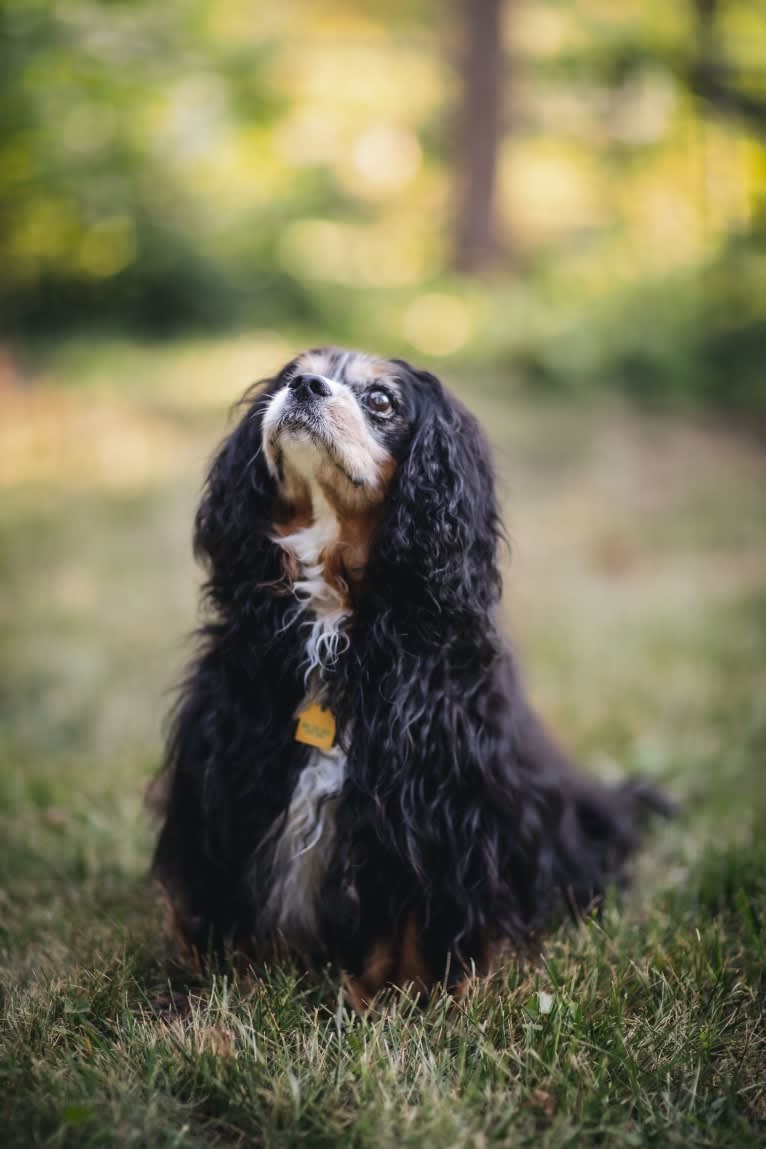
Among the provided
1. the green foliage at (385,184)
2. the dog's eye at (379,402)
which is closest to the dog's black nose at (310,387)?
the dog's eye at (379,402)

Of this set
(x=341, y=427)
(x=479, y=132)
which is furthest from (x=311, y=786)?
(x=479, y=132)

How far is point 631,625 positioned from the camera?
5961mm

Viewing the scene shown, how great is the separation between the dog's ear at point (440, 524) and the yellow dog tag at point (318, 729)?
324mm

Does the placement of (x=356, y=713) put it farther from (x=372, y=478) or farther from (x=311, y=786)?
(x=372, y=478)

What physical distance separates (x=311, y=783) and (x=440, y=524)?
0.71m

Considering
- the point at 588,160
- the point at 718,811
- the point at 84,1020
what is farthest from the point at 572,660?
the point at 588,160

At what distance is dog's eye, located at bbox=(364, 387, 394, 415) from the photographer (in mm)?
2736

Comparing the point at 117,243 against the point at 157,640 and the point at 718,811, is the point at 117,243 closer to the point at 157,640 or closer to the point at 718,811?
the point at 157,640

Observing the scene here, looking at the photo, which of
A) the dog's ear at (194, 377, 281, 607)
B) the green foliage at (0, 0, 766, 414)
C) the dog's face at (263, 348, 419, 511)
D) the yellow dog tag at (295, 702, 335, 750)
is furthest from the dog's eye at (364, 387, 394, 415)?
the green foliage at (0, 0, 766, 414)

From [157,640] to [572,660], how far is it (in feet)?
7.14

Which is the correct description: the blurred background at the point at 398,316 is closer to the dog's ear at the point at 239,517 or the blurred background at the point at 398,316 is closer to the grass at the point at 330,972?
the grass at the point at 330,972

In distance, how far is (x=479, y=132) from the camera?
12.5 meters

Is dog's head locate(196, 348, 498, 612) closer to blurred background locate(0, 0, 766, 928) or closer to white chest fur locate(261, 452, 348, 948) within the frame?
white chest fur locate(261, 452, 348, 948)

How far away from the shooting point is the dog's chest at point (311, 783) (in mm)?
2535
